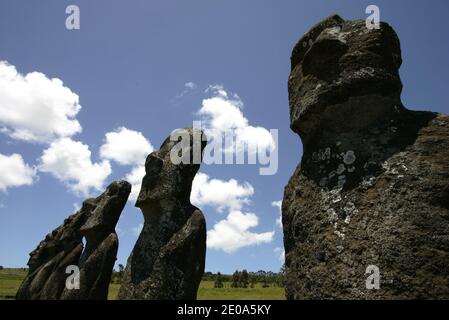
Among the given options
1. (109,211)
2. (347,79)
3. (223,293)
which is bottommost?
(223,293)

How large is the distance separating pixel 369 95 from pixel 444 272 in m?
2.23

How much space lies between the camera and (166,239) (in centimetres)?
946

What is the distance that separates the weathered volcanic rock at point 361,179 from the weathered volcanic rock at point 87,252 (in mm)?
7993

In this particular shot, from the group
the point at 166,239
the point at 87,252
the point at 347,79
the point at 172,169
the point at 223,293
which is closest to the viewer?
the point at 347,79

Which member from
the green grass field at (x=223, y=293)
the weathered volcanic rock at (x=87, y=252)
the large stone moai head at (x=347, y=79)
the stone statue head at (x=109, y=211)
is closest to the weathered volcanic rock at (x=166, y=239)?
the weathered volcanic rock at (x=87, y=252)

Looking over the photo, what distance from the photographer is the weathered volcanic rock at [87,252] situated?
12.3 metres

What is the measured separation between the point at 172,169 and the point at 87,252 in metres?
5.06

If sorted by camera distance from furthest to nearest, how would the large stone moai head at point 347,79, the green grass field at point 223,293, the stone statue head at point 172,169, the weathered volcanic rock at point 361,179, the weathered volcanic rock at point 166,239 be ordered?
the green grass field at point 223,293 → the stone statue head at point 172,169 → the weathered volcanic rock at point 166,239 → the large stone moai head at point 347,79 → the weathered volcanic rock at point 361,179

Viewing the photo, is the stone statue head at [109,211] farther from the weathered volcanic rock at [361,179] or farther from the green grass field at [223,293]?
the green grass field at [223,293]

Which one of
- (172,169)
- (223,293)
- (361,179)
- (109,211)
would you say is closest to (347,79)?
(361,179)

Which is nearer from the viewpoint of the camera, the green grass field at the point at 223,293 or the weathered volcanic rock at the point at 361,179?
the weathered volcanic rock at the point at 361,179

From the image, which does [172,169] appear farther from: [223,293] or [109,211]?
[223,293]

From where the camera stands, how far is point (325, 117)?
559cm

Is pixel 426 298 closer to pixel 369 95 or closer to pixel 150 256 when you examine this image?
pixel 369 95
